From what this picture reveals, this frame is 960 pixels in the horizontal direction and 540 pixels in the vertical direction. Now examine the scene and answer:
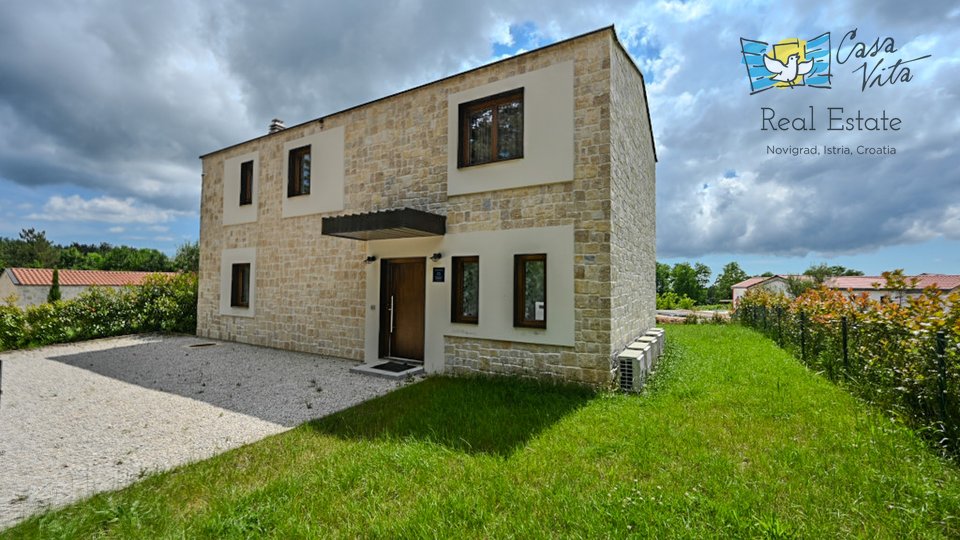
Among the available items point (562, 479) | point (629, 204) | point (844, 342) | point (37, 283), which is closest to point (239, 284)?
point (629, 204)

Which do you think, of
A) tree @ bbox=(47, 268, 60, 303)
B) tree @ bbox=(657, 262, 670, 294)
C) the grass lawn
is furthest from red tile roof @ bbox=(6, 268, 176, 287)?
tree @ bbox=(657, 262, 670, 294)

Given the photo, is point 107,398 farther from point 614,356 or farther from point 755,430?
point 755,430

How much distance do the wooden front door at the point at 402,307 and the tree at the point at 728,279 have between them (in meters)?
61.0

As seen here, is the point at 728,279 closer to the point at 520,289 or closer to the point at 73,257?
the point at 520,289

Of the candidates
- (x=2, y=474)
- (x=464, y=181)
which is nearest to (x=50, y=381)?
(x=2, y=474)

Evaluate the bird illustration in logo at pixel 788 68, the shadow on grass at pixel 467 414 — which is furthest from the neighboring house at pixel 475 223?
the bird illustration in logo at pixel 788 68

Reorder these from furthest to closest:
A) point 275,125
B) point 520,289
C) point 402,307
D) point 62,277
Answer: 1. point 62,277
2. point 275,125
3. point 402,307
4. point 520,289

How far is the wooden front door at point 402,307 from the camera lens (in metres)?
8.62

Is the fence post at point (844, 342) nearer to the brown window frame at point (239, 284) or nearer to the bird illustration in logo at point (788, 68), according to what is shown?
the bird illustration in logo at point (788, 68)

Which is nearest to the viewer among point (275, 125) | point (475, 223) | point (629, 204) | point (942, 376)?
point (942, 376)

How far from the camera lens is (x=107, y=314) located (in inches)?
499

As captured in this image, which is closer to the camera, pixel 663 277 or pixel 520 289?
pixel 520 289

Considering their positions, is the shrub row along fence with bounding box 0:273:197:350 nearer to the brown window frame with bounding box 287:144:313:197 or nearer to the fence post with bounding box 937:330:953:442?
the brown window frame with bounding box 287:144:313:197

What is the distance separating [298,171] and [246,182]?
2464 millimetres
